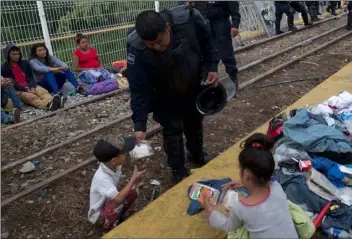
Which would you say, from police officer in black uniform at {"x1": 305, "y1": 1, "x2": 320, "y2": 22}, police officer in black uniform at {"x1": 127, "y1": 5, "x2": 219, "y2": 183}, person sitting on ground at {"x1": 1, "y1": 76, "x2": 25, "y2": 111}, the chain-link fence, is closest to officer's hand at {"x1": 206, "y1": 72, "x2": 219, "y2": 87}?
police officer in black uniform at {"x1": 127, "y1": 5, "x2": 219, "y2": 183}

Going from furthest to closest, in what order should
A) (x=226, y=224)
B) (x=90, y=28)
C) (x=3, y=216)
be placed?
(x=90, y=28) → (x=3, y=216) → (x=226, y=224)

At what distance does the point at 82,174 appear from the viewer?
15.2 ft

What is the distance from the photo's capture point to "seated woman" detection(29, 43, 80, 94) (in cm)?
753

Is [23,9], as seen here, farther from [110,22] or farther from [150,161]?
[150,161]

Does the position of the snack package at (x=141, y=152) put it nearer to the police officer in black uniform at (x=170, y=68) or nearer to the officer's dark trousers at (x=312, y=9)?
the police officer in black uniform at (x=170, y=68)

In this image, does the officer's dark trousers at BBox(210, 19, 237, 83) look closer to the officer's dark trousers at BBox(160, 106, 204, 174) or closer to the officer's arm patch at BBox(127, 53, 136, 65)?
the officer's dark trousers at BBox(160, 106, 204, 174)

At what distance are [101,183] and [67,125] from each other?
3.13 m

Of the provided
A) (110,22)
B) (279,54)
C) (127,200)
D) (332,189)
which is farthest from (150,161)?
(279,54)

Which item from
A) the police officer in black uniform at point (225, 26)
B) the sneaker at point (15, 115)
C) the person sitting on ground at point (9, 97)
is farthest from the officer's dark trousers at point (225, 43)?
the person sitting on ground at point (9, 97)

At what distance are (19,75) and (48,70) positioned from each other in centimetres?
55

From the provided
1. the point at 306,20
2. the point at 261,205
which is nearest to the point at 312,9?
the point at 306,20

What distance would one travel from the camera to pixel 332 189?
10.8 ft

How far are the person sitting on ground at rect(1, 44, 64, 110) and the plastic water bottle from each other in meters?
5.26

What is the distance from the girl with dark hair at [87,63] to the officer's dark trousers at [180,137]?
4.18 metres
